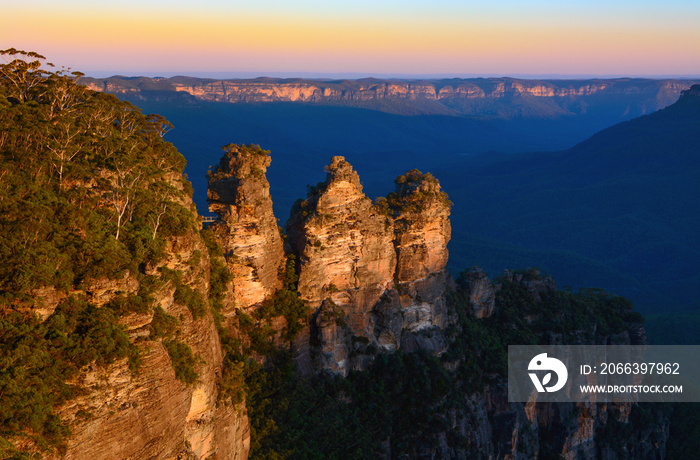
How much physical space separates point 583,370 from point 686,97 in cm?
14810

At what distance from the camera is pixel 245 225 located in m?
29.2

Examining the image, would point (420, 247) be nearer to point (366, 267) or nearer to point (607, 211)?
point (366, 267)

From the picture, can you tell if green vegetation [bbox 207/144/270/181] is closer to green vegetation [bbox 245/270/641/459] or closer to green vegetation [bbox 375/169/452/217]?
green vegetation [bbox 375/169/452/217]

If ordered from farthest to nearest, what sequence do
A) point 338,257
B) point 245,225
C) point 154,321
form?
point 338,257 < point 245,225 < point 154,321

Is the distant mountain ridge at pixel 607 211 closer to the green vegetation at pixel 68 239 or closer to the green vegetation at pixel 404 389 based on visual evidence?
the green vegetation at pixel 404 389

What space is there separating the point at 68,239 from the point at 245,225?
460 inches

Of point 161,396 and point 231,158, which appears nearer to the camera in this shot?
point 161,396

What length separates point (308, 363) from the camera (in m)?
31.8

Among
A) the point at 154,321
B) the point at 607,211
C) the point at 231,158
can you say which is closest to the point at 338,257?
the point at 231,158

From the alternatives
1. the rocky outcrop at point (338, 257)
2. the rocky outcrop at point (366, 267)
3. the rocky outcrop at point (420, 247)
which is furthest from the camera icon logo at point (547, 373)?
the rocky outcrop at point (338, 257)

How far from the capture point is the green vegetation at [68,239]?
1485cm

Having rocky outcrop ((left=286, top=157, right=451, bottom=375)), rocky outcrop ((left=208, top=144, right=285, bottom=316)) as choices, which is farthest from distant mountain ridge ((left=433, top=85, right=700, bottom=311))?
rocky outcrop ((left=208, top=144, right=285, bottom=316))

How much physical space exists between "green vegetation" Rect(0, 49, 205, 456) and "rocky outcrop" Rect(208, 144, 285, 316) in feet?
7.96

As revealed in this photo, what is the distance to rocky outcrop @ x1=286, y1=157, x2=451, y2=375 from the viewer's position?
3191 centimetres
